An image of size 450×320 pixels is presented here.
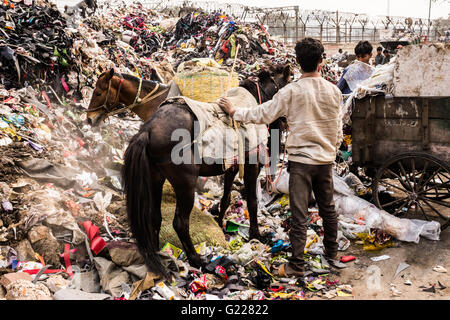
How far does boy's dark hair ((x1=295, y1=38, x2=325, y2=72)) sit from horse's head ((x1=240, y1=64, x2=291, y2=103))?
105cm

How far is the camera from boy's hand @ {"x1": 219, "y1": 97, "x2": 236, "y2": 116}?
11.5ft

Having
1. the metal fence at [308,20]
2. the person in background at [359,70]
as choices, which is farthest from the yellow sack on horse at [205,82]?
the metal fence at [308,20]

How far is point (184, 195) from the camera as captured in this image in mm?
3482

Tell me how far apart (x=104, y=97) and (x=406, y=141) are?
12.2 feet

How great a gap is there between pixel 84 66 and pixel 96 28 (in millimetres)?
3903

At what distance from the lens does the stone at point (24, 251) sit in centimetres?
341

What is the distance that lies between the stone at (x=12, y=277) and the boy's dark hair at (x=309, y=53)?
2906mm

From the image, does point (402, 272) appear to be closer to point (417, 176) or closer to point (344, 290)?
point (344, 290)

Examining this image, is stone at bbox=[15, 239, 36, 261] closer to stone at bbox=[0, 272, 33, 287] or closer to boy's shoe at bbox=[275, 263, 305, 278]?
stone at bbox=[0, 272, 33, 287]

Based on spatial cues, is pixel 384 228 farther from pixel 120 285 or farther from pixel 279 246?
pixel 120 285

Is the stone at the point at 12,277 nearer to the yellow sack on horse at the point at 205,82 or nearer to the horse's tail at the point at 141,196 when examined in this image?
the horse's tail at the point at 141,196

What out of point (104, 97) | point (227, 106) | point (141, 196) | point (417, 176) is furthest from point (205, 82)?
point (417, 176)

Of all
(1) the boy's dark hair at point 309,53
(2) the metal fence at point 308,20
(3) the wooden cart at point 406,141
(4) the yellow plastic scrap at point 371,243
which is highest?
(2) the metal fence at point 308,20

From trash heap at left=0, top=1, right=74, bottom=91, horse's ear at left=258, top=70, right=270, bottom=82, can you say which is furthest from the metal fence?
horse's ear at left=258, top=70, right=270, bottom=82
